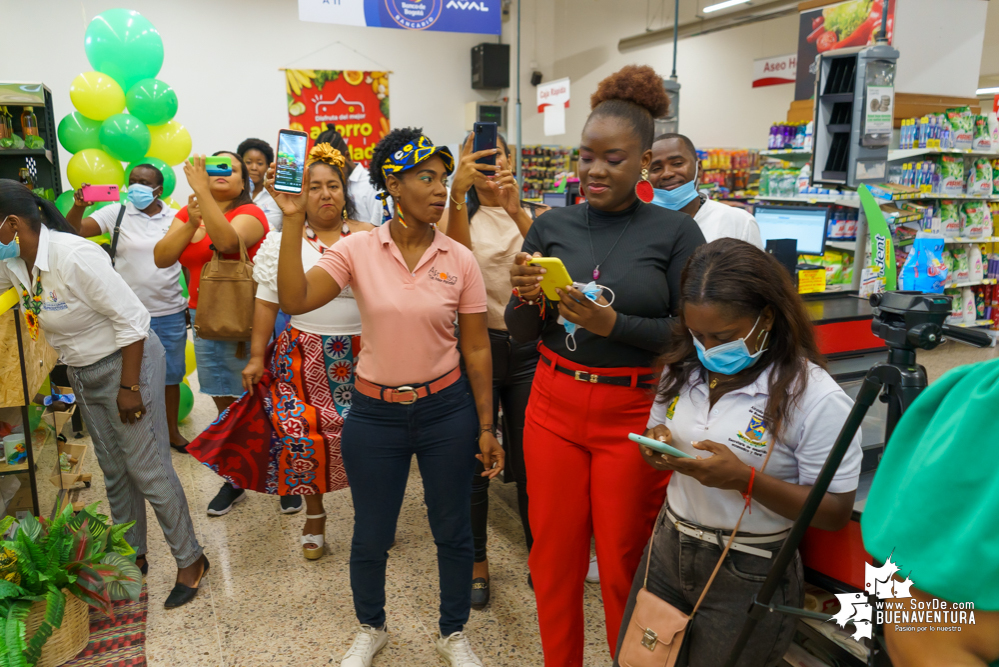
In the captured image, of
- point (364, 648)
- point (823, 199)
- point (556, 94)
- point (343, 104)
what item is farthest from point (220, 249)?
point (343, 104)

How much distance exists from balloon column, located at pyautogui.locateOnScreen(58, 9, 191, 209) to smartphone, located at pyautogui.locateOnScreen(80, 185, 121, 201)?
73 centimetres

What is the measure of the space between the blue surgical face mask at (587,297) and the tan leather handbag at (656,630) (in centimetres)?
52

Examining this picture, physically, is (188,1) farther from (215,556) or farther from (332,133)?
(215,556)

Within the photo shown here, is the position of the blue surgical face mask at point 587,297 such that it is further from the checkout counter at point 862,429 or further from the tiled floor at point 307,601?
the tiled floor at point 307,601

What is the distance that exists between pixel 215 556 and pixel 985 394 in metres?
2.95

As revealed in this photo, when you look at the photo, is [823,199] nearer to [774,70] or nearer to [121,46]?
[121,46]

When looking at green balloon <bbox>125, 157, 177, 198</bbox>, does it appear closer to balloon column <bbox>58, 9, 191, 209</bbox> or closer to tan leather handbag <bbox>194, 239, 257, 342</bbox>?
balloon column <bbox>58, 9, 191, 209</bbox>

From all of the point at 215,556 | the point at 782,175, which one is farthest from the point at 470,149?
the point at 782,175

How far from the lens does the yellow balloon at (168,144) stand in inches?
199

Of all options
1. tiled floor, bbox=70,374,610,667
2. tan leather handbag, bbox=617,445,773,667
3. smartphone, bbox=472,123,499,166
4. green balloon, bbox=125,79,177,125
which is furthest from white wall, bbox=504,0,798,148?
tan leather handbag, bbox=617,445,773,667

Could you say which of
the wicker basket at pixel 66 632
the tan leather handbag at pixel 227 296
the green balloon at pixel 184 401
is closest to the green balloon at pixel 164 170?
the green balloon at pixel 184 401

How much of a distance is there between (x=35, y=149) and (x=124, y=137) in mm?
532

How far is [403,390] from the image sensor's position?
6.34ft

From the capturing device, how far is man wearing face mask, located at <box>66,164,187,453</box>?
370 centimetres
